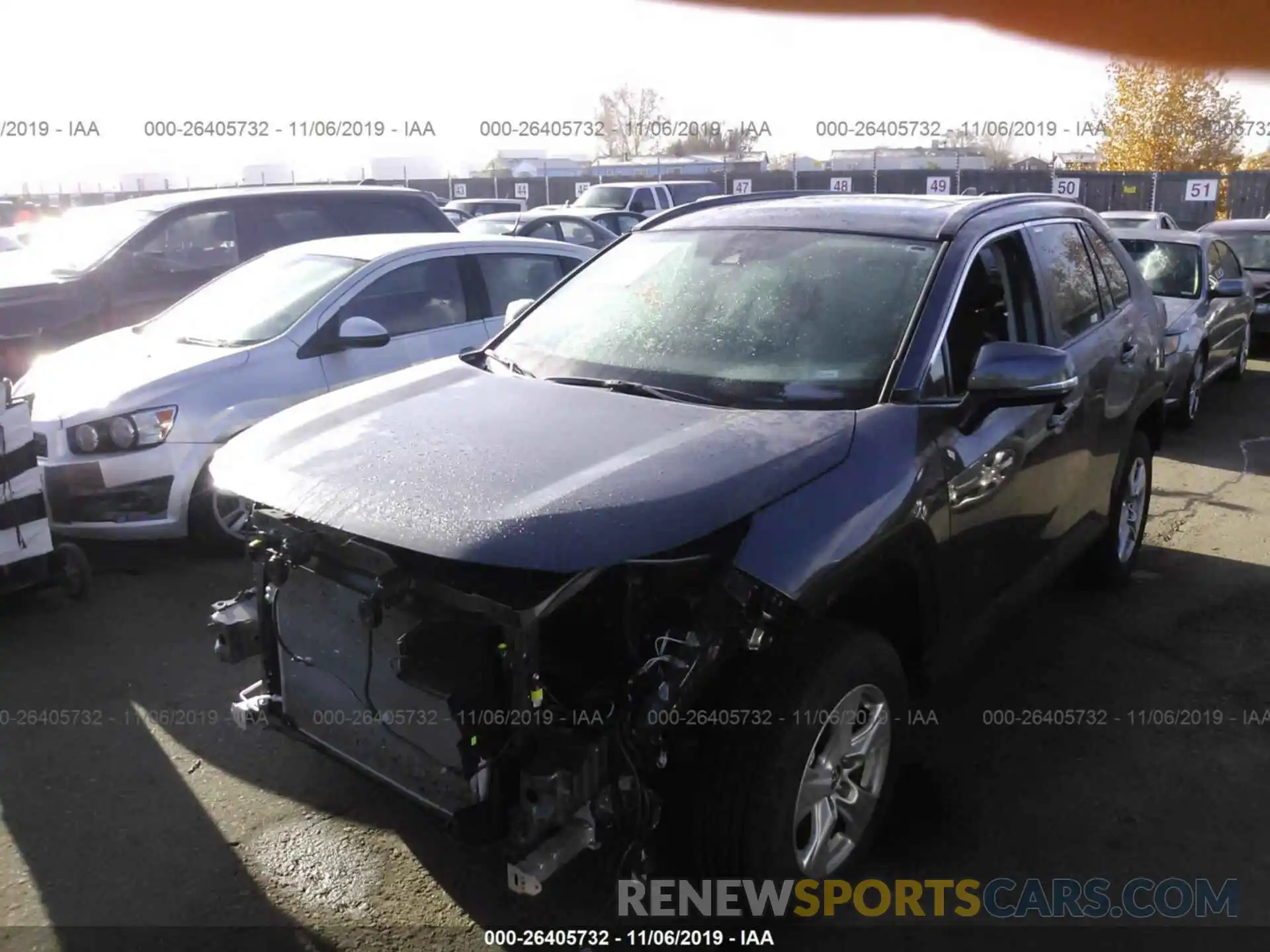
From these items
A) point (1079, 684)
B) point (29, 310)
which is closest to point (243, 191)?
point (29, 310)

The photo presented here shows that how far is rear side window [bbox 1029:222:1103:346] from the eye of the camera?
159 inches

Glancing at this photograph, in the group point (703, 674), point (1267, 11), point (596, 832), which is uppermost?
point (1267, 11)

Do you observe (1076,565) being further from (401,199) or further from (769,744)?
(401,199)

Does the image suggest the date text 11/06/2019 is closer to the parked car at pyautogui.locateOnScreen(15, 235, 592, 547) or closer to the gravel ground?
the gravel ground

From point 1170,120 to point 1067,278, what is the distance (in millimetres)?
10207

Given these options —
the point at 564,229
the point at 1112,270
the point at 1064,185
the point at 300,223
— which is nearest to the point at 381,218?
the point at 300,223

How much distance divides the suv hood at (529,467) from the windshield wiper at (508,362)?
270 mm

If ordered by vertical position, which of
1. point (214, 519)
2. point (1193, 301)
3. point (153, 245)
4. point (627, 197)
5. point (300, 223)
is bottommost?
point (214, 519)

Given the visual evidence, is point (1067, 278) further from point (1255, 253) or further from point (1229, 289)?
point (1255, 253)

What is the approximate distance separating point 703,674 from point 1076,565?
Result: 323 centimetres

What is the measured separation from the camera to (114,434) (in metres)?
5.14

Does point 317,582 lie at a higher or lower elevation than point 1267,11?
lower

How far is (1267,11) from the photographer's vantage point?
4.88 feet

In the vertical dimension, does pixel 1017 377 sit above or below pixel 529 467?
above
